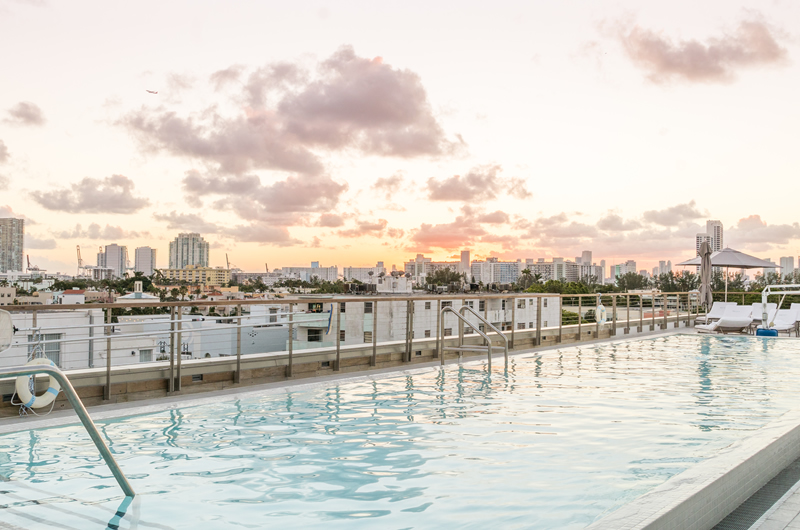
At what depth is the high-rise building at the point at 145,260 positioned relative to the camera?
432 feet

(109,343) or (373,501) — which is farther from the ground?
(109,343)

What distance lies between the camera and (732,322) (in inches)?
599

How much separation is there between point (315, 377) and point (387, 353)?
173cm

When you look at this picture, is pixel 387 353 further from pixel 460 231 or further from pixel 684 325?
pixel 460 231

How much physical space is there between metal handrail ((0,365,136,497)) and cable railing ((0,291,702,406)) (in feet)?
6.39

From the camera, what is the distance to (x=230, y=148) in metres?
34.6

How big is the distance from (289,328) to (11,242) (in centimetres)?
7126

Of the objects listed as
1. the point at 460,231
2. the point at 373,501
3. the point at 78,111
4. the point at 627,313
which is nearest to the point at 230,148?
the point at 78,111

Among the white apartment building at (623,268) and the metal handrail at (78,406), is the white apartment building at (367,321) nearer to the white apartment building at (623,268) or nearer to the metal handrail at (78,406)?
the metal handrail at (78,406)

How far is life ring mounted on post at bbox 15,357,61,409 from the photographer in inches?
216

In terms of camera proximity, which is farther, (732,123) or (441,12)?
(732,123)

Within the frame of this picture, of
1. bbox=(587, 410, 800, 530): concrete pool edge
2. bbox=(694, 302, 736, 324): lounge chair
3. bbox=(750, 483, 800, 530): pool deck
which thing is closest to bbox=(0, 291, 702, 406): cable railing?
bbox=(694, 302, 736, 324): lounge chair

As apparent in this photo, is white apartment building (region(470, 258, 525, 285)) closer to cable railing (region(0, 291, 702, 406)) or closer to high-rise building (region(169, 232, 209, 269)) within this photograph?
high-rise building (region(169, 232, 209, 269))

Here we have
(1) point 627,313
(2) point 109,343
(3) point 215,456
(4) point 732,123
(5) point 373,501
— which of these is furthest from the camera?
(4) point 732,123
